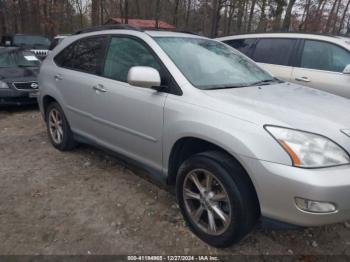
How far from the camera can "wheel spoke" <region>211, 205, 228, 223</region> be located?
2.62 m

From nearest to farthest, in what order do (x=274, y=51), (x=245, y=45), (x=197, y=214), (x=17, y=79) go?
(x=197, y=214)
(x=274, y=51)
(x=245, y=45)
(x=17, y=79)

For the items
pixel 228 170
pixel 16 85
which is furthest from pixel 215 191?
pixel 16 85

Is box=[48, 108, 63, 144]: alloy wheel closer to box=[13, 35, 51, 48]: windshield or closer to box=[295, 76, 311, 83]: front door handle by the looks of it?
box=[295, 76, 311, 83]: front door handle

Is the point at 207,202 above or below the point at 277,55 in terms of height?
below

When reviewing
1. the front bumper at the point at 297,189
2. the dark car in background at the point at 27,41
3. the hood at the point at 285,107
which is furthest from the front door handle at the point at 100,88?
the dark car in background at the point at 27,41

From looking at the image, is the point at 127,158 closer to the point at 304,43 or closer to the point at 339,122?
the point at 339,122

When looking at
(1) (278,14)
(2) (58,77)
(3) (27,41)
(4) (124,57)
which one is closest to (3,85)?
(2) (58,77)

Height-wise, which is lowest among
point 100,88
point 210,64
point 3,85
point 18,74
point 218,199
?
point 3,85

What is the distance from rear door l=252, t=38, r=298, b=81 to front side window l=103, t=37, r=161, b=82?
9.88 feet

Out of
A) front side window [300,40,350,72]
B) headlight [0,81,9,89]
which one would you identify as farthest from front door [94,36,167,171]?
headlight [0,81,9,89]

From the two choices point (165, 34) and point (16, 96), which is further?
point (16, 96)

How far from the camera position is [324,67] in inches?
209

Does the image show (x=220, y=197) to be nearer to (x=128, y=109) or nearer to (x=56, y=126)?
(x=128, y=109)

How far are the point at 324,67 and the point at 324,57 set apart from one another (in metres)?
0.16
